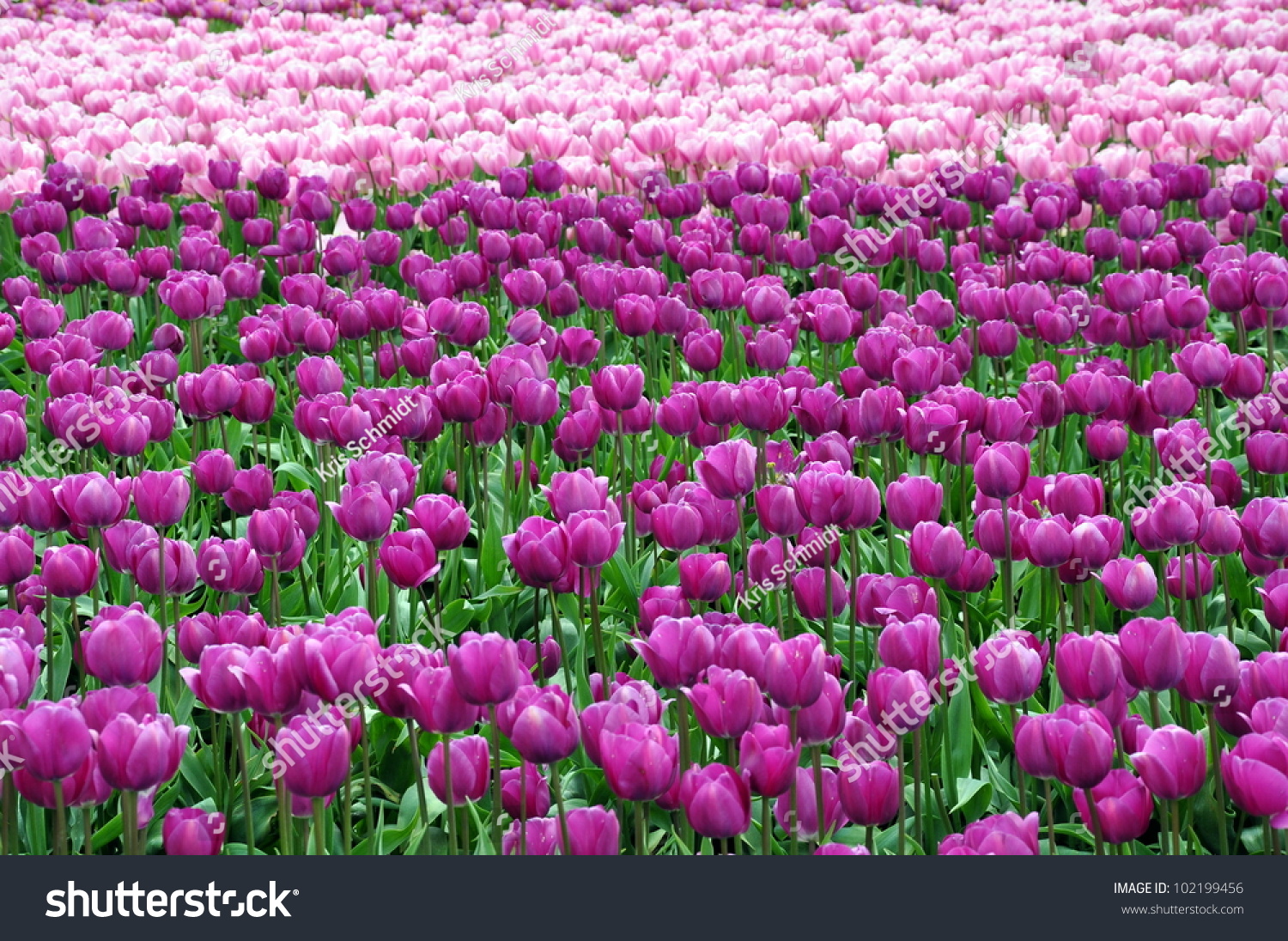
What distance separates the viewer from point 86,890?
1847 millimetres

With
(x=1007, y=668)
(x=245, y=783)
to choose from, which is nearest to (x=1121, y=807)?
(x=1007, y=668)

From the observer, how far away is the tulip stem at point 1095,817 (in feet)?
6.29

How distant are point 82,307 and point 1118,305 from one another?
3.49 m

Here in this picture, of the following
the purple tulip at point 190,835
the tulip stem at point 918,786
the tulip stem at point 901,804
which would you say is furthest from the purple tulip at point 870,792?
the purple tulip at point 190,835

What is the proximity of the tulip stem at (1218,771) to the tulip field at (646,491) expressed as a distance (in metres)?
0.01

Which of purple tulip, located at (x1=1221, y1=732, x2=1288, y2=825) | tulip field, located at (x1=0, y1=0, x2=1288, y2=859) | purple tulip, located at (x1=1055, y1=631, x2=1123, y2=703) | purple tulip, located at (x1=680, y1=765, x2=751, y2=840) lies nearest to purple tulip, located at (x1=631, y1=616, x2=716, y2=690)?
tulip field, located at (x1=0, y1=0, x2=1288, y2=859)

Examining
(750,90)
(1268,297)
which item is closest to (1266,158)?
(1268,297)

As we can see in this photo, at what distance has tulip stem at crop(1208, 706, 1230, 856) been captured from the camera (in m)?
2.15

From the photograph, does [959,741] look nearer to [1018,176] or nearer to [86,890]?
[86,890]

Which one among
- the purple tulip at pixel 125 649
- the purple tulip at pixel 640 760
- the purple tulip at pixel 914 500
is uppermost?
the purple tulip at pixel 914 500

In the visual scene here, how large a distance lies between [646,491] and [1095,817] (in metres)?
1.38

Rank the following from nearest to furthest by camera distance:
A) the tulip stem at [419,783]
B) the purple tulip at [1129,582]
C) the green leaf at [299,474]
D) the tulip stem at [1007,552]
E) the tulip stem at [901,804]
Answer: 1. the tulip stem at [901,804]
2. the tulip stem at [419,783]
3. the purple tulip at [1129,582]
4. the tulip stem at [1007,552]
5. the green leaf at [299,474]

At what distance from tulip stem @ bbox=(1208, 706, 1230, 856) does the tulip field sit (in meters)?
→ 0.01

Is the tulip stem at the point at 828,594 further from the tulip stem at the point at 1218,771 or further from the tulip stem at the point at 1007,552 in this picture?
the tulip stem at the point at 1218,771
